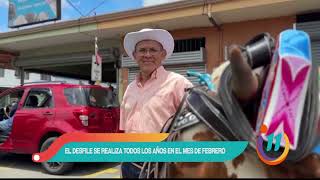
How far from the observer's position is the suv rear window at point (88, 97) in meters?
8.33

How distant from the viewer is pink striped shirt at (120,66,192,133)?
2299 mm

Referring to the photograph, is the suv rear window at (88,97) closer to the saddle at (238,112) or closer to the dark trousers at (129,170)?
the dark trousers at (129,170)

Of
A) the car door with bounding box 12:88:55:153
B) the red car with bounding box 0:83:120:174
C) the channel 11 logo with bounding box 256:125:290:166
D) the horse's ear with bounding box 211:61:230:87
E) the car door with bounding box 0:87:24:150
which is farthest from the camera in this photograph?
the car door with bounding box 0:87:24:150

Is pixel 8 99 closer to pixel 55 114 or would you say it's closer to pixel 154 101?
pixel 55 114

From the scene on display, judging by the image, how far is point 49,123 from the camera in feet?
26.9

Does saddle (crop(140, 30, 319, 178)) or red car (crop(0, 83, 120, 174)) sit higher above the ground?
saddle (crop(140, 30, 319, 178))

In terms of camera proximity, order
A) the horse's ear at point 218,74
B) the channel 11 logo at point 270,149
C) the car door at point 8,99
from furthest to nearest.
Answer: the car door at point 8,99 < the horse's ear at point 218,74 < the channel 11 logo at point 270,149

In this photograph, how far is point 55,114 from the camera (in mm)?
8258

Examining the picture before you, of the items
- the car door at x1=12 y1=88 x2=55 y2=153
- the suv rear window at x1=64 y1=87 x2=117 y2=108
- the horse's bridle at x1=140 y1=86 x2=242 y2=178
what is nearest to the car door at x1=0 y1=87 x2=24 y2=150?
the car door at x1=12 y1=88 x2=55 y2=153

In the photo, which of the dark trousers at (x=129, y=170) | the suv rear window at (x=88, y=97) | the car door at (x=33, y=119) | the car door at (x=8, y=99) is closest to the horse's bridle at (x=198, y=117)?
the dark trousers at (x=129, y=170)

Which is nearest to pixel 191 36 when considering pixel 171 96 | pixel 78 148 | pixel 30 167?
pixel 30 167

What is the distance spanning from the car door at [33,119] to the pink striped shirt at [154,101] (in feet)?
19.9

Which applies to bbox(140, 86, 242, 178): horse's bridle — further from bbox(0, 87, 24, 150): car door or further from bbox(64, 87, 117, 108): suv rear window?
bbox(0, 87, 24, 150): car door

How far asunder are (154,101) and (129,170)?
1.26 ft
